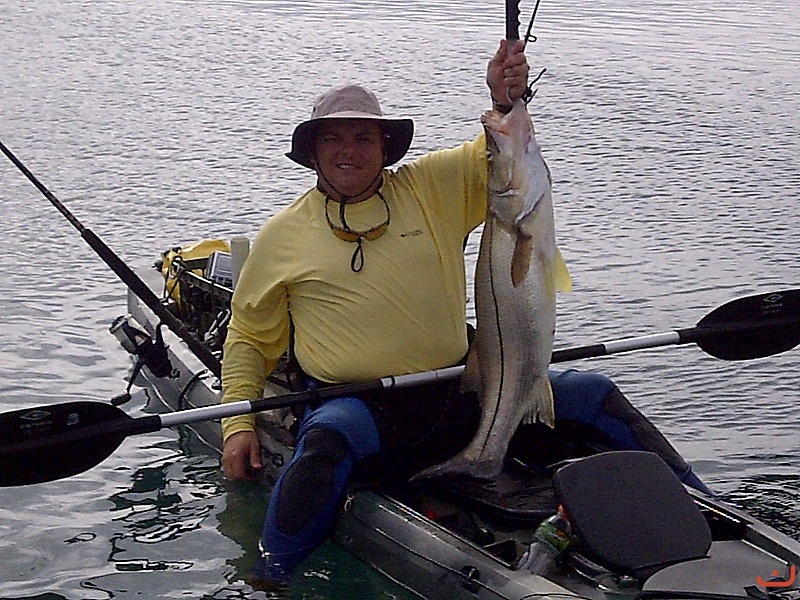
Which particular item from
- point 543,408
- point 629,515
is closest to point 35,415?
point 543,408

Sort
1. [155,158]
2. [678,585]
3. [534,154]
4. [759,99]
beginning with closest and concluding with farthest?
[678,585]
[534,154]
[155,158]
[759,99]

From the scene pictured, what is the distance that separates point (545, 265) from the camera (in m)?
4.54

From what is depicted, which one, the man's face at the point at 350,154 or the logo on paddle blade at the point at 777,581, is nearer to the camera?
the logo on paddle blade at the point at 777,581

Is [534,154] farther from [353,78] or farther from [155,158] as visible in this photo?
[353,78]

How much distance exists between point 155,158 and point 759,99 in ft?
26.8

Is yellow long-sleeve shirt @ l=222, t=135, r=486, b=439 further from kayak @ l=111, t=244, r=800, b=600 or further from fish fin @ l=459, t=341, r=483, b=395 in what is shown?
kayak @ l=111, t=244, r=800, b=600

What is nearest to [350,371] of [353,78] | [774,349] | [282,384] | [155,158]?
[282,384]

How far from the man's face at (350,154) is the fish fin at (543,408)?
112 cm

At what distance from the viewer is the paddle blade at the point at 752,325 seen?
587 centimetres

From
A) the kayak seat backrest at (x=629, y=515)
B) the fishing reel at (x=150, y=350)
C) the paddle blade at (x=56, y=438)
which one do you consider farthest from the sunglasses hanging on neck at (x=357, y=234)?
the fishing reel at (x=150, y=350)

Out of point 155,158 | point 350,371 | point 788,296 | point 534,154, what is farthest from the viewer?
point 155,158

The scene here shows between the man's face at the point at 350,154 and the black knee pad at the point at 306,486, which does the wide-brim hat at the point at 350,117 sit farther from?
the black knee pad at the point at 306,486

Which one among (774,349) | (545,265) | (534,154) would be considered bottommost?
(774,349)

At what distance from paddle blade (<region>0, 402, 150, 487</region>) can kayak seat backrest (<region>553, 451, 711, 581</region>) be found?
6.23ft
